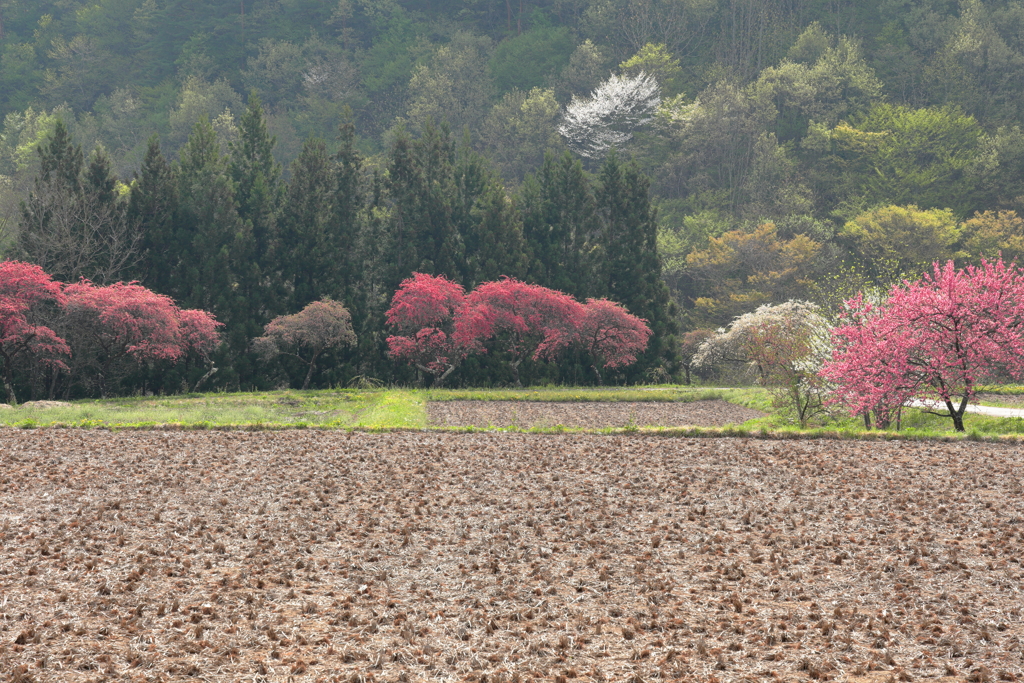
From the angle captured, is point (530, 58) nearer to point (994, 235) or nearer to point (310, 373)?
point (994, 235)

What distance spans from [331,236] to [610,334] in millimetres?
12275

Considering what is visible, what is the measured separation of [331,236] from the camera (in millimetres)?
36594

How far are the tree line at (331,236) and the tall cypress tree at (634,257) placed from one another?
66 mm

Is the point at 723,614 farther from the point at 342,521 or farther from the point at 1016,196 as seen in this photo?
the point at 1016,196

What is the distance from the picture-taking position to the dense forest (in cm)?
3444

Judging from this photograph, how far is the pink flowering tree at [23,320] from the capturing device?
2511cm

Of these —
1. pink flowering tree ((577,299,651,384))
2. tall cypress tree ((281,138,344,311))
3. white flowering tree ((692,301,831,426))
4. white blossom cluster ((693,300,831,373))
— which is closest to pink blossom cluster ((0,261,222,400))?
tall cypress tree ((281,138,344,311))

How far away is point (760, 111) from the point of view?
202ft

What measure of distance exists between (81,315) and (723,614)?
2499 cm

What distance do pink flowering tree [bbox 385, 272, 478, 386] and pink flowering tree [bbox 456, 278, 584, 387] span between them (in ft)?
2.00

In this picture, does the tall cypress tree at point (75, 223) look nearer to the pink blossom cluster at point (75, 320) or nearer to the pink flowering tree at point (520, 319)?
the pink blossom cluster at point (75, 320)

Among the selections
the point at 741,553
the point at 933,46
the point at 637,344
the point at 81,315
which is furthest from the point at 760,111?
the point at 741,553

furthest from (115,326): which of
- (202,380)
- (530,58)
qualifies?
(530,58)

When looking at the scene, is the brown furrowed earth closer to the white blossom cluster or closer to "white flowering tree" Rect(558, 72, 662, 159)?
the white blossom cluster
